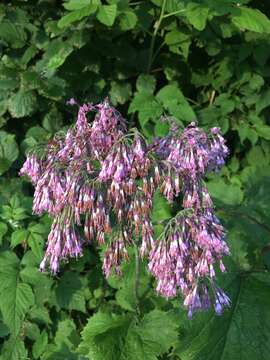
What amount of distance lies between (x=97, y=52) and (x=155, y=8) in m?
0.54

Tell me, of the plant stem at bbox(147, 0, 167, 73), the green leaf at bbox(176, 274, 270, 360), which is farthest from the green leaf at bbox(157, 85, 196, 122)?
the green leaf at bbox(176, 274, 270, 360)

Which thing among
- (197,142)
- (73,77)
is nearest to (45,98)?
(73,77)

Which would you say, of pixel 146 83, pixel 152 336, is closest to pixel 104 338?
pixel 152 336

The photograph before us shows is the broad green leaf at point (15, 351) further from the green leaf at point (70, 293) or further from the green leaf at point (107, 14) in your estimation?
the green leaf at point (107, 14)

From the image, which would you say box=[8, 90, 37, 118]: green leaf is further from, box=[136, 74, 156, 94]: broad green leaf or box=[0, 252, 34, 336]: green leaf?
box=[0, 252, 34, 336]: green leaf

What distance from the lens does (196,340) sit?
107 inches

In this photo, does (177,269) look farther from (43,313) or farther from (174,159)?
(43,313)

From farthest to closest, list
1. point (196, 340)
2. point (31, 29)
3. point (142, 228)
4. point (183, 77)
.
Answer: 1. point (183, 77)
2. point (31, 29)
3. point (196, 340)
4. point (142, 228)

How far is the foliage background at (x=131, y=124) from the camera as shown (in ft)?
8.98

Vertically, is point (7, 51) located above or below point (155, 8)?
below

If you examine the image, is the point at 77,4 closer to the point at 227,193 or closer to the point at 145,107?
the point at 145,107

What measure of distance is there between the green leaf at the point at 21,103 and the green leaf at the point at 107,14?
2.82ft

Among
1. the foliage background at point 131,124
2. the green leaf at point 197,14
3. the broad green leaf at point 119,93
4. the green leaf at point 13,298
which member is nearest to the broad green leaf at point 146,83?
the foliage background at point 131,124

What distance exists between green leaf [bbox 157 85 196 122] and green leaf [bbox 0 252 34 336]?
1.46 metres
